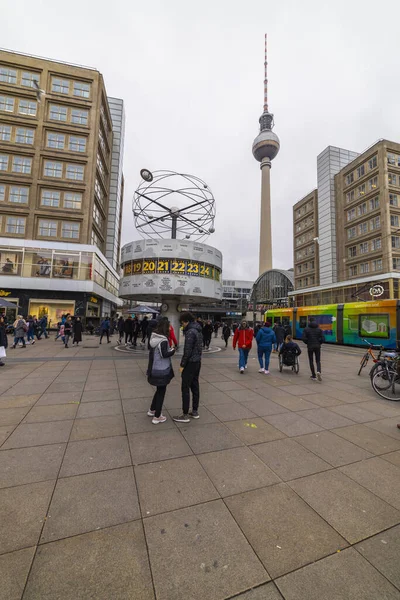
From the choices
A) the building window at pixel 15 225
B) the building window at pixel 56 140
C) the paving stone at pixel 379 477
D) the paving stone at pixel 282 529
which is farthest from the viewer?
the building window at pixel 56 140

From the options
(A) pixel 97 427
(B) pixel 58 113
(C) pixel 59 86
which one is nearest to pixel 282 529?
(A) pixel 97 427

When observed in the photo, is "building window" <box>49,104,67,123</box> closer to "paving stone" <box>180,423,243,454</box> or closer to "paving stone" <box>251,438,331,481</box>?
"paving stone" <box>180,423,243,454</box>

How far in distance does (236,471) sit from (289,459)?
833mm

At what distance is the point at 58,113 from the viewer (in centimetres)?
2892

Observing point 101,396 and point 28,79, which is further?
point 28,79

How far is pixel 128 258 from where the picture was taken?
1405cm

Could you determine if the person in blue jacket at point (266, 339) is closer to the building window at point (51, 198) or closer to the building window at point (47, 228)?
the building window at point (47, 228)

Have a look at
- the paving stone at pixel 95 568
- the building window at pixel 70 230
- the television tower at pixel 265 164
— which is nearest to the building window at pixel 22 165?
the building window at pixel 70 230

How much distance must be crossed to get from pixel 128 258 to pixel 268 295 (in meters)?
64.2

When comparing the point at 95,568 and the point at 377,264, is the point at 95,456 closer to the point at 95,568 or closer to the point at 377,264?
the point at 95,568

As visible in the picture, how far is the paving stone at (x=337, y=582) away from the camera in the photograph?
1.82 m

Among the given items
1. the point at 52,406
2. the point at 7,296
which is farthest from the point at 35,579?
the point at 7,296

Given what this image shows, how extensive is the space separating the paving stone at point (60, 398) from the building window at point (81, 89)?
116 feet

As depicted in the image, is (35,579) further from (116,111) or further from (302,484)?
(116,111)
